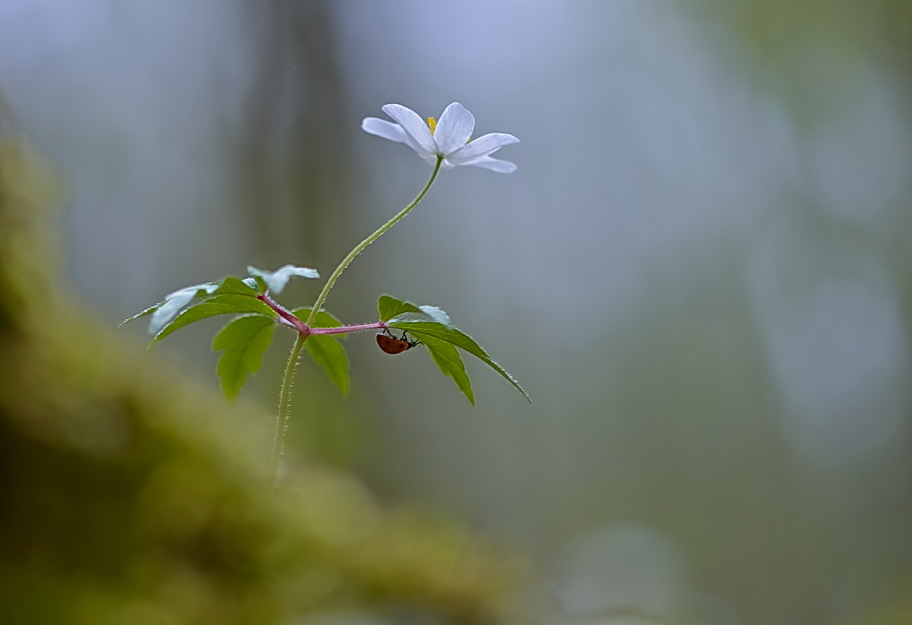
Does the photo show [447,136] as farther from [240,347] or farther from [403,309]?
[240,347]

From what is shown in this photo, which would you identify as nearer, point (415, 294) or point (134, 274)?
point (134, 274)

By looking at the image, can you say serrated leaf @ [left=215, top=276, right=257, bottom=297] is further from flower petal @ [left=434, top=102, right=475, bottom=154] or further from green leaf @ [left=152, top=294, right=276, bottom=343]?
flower petal @ [left=434, top=102, right=475, bottom=154]

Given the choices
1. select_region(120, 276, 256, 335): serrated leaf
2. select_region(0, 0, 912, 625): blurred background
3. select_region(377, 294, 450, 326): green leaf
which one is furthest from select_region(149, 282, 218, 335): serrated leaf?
select_region(0, 0, 912, 625): blurred background

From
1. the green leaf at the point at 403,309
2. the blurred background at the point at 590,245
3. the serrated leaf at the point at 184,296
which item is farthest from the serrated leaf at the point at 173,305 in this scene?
the blurred background at the point at 590,245

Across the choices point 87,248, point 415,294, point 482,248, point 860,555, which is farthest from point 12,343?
point 860,555

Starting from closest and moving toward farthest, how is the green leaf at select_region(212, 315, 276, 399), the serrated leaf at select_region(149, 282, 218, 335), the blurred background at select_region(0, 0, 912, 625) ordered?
the serrated leaf at select_region(149, 282, 218, 335) < the green leaf at select_region(212, 315, 276, 399) < the blurred background at select_region(0, 0, 912, 625)

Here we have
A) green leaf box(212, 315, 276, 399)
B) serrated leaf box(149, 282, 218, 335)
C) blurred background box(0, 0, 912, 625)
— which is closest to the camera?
serrated leaf box(149, 282, 218, 335)

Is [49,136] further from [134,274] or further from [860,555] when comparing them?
[860,555]
